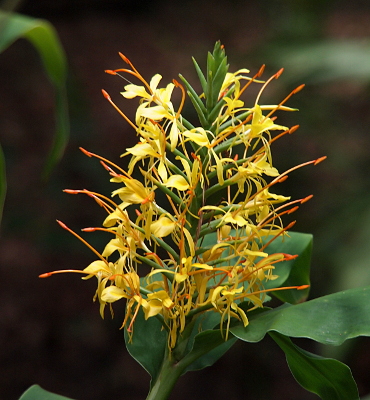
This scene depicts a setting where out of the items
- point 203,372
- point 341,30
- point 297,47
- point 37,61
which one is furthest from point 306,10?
point 203,372

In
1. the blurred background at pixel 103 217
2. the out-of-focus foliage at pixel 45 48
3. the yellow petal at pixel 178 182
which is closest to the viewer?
the yellow petal at pixel 178 182

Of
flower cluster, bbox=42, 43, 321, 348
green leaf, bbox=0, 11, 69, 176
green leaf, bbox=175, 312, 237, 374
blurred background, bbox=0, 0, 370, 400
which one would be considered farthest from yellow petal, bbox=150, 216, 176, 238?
blurred background, bbox=0, 0, 370, 400

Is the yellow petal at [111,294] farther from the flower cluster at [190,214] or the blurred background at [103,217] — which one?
the blurred background at [103,217]

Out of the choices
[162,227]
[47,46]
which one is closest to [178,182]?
[162,227]

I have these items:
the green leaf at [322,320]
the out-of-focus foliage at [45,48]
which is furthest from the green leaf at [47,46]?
the green leaf at [322,320]

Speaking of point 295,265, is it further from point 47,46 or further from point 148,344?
point 47,46

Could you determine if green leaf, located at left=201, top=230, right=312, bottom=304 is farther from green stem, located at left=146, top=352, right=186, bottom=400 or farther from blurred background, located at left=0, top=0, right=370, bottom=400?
blurred background, located at left=0, top=0, right=370, bottom=400

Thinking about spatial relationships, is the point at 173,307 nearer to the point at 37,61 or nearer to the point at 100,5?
the point at 37,61
